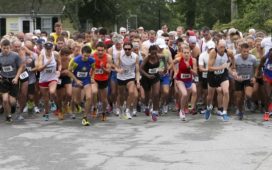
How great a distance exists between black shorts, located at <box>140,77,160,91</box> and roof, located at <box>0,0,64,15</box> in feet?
135

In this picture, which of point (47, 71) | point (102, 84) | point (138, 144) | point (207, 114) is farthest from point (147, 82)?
point (138, 144)

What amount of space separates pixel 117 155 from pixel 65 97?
4.66 m

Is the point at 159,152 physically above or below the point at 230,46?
below

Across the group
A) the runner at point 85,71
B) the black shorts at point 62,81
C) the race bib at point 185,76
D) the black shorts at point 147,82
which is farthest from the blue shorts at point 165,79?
the black shorts at point 62,81

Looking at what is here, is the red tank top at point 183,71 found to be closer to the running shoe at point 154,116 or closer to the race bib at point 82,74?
the running shoe at point 154,116

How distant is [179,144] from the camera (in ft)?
32.4

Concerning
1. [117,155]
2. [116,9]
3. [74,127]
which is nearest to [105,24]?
[116,9]

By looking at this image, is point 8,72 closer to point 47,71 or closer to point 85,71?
point 47,71

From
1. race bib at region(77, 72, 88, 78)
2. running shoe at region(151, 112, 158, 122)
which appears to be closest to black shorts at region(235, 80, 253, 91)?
running shoe at region(151, 112, 158, 122)

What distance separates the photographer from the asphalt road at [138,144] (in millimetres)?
8391

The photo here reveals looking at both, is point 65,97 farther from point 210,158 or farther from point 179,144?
point 210,158

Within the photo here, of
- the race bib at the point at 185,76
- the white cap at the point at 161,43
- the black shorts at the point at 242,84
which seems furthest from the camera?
the white cap at the point at 161,43

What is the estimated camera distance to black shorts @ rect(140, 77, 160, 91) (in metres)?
13.2

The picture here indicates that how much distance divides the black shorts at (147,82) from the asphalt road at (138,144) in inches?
30.7
